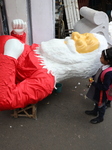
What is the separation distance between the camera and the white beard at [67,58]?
1.63 metres

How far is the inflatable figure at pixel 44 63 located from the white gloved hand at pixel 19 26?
0.04ft

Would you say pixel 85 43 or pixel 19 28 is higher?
pixel 19 28

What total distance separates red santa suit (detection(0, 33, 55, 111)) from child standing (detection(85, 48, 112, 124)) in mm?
520

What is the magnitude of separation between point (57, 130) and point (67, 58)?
2.93 feet

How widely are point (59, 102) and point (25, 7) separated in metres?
1.83

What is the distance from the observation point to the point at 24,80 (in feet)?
5.26

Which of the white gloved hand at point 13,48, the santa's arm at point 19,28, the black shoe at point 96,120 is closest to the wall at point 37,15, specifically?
the santa's arm at point 19,28

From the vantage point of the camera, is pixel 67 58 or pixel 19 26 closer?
pixel 67 58

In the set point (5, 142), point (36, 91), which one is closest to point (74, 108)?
point (36, 91)

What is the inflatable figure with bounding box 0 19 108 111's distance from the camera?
150cm

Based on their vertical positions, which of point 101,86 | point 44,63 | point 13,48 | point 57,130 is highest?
point 13,48

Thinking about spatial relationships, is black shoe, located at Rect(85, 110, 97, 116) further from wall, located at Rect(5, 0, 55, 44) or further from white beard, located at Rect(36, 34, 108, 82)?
wall, located at Rect(5, 0, 55, 44)

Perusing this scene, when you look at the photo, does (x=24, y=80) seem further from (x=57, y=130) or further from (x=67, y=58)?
(x=57, y=130)

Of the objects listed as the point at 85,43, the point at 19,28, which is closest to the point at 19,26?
the point at 19,28
